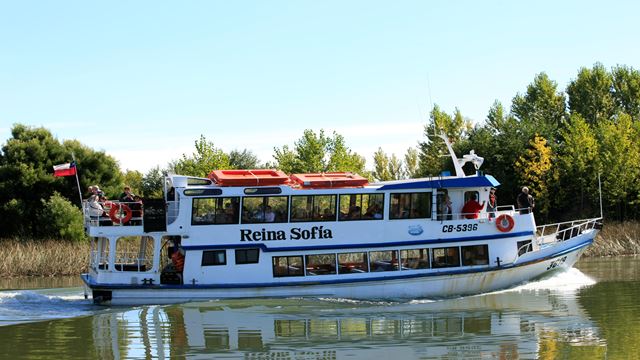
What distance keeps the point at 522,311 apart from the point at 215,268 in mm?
8575

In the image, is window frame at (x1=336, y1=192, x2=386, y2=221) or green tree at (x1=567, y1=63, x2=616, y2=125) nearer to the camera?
window frame at (x1=336, y1=192, x2=386, y2=221)

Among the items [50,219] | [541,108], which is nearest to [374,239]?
[50,219]

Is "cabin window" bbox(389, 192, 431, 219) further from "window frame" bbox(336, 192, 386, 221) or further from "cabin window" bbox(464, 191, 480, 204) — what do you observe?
"cabin window" bbox(464, 191, 480, 204)

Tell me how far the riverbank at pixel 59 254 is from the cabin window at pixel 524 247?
15.3 metres

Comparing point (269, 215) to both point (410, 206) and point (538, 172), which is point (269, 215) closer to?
point (410, 206)

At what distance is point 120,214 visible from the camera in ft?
87.1

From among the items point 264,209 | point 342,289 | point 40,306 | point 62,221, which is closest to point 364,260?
point 342,289

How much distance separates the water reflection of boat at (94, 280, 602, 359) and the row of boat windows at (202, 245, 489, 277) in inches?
41.0

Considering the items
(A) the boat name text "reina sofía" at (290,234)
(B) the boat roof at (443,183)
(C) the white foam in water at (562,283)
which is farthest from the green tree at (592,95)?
(A) the boat name text "reina sofía" at (290,234)

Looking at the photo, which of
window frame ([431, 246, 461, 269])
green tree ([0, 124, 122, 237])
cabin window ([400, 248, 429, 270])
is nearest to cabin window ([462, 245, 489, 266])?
window frame ([431, 246, 461, 269])

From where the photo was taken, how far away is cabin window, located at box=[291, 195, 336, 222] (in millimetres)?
26453

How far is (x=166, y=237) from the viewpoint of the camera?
2723 cm

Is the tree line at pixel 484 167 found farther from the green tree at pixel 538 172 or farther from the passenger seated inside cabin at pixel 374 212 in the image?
the passenger seated inside cabin at pixel 374 212

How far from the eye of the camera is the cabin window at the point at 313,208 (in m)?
26.5
